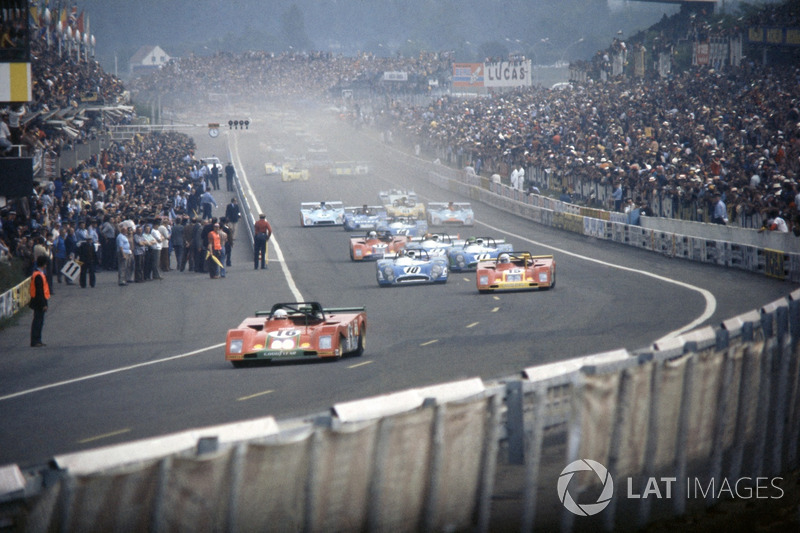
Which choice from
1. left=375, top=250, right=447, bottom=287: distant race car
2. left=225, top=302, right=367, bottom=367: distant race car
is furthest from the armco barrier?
left=375, top=250, right=447, bottom=287: distant race car

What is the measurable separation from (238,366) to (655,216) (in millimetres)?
23814

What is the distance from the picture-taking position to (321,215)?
47406mm

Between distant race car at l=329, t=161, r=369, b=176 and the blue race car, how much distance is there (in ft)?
86.9

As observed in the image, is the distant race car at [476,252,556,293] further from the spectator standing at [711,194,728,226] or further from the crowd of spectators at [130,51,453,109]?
the crowd of spectators at [130,51,453,109]

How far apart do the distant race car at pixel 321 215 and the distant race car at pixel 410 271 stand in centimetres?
2043

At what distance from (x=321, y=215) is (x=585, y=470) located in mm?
41007

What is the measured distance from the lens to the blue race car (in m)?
47.3

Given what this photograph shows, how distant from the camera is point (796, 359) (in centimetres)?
916

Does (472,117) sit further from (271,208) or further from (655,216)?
(655,216)

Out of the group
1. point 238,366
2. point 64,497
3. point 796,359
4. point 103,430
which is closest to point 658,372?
point 796,359

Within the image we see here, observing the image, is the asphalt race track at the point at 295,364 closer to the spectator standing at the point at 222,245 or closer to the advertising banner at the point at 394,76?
the spectator standing at the point at 222,245

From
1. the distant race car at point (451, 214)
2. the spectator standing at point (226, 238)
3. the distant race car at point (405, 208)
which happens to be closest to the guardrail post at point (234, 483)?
the spectator standing at point (226, 238)

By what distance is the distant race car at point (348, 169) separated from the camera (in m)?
74.4

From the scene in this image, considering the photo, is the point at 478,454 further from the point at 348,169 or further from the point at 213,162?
the point at 348,169
